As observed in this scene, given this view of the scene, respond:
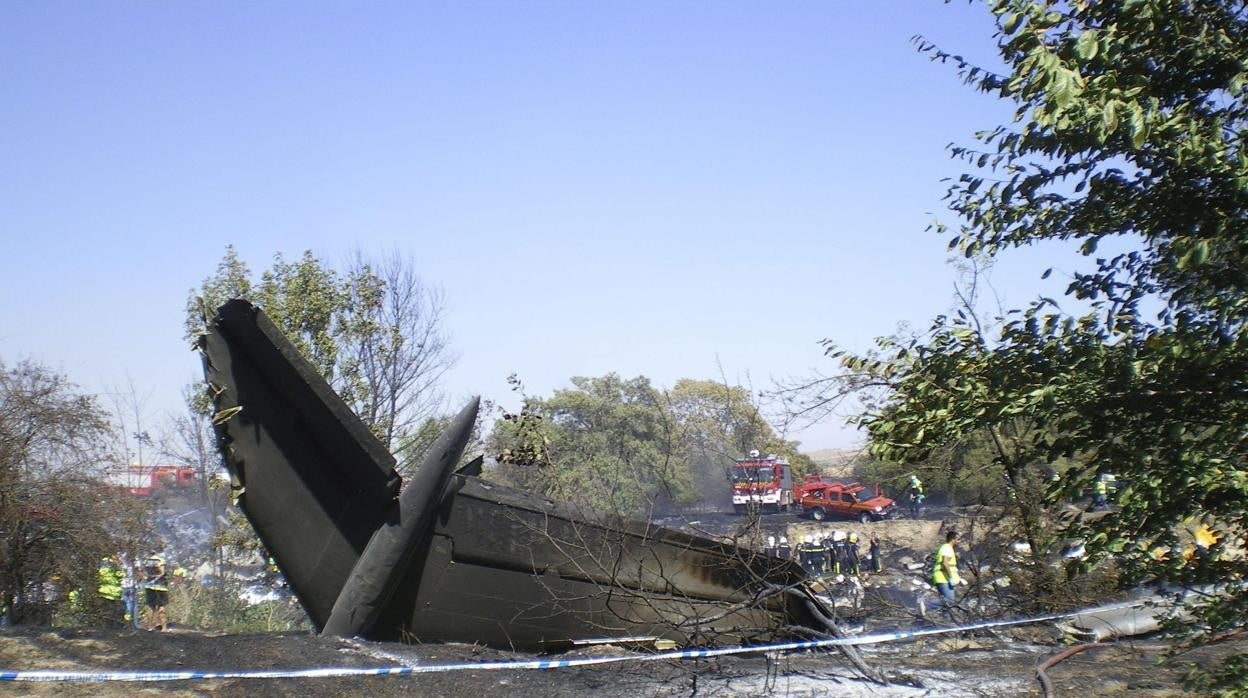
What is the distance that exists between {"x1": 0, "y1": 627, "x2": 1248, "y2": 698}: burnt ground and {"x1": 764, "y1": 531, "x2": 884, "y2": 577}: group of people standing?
1.12 meters

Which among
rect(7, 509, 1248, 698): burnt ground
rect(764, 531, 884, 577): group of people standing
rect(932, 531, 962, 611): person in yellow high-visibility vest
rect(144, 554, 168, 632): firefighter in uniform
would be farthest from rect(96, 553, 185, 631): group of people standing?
rect(932, 531, 962, 611): person in yellow high-visibility vest

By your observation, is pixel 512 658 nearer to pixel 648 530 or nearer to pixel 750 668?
pixel 648 530

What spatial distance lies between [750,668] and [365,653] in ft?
11.1

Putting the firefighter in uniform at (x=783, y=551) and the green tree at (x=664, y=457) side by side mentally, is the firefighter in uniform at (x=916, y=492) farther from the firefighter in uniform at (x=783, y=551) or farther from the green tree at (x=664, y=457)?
the firefighter in uniform at (x=783, y=551)

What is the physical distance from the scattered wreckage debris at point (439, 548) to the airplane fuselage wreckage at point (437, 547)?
0.04 ft

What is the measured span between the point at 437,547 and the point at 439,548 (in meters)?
0.02

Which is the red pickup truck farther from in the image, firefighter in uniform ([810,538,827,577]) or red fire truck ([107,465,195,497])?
red fire truck ([107,465,195,497])

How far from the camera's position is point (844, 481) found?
34.5 metres

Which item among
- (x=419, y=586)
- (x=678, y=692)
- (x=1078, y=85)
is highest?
(x=1078, y=85)

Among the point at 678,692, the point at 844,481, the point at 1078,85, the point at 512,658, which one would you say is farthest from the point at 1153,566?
the point at 844,481

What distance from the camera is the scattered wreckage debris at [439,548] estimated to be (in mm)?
7277

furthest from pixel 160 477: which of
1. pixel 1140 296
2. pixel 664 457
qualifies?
pixel 1140 296

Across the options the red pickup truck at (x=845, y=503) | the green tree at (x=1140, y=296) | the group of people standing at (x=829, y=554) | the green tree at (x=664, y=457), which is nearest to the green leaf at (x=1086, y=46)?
the green tree at (x=1140, y=296)

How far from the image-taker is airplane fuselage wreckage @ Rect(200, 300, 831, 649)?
7.28m
